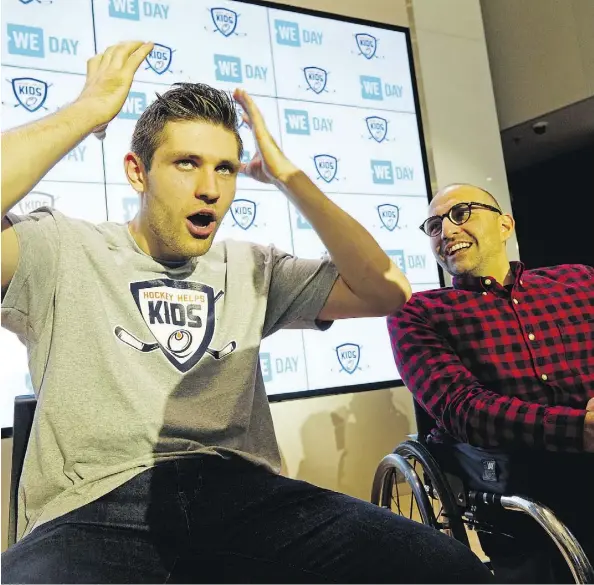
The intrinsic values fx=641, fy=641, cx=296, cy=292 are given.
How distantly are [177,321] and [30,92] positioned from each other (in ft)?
4.85

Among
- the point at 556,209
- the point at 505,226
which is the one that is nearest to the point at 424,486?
the point at 505,226

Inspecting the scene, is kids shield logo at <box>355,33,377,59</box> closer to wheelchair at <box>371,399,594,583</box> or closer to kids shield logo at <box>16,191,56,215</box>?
kids shield logo at <box>16,191,56,215</box>

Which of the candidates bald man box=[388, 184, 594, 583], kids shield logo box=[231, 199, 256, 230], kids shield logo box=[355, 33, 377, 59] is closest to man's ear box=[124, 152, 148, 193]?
bald man box=[388, 184, 594, 583]

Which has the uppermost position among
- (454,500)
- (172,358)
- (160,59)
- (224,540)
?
(160,59)

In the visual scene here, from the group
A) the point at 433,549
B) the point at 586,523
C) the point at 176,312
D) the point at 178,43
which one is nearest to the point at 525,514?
the point at 586,523

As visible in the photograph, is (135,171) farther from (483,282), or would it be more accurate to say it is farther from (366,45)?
(366,45)

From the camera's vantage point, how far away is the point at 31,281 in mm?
1217

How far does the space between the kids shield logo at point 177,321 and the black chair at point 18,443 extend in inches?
8.5

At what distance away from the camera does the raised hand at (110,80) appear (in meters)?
1.21

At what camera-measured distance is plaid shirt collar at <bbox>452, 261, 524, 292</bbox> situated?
1.97m

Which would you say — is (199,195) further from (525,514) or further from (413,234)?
(413,234)

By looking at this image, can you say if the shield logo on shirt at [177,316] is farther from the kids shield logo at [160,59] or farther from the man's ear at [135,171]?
the kids shield logo at [160,59]

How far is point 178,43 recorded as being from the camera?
2688 mm

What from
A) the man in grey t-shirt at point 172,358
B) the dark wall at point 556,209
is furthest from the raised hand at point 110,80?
the dark wall at point 556,209
